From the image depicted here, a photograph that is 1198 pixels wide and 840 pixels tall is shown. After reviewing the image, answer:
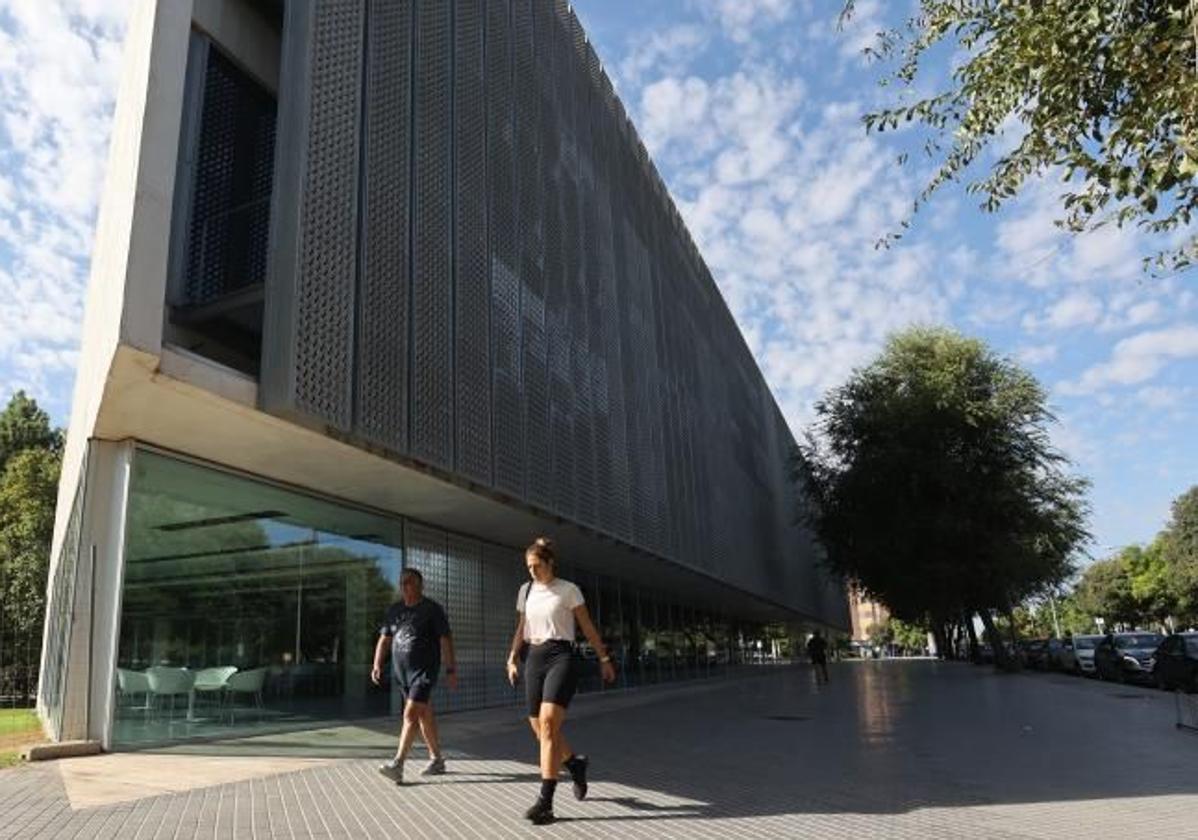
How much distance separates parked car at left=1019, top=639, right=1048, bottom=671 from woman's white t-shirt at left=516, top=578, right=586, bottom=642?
123 feet

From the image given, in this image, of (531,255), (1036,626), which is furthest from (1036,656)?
(1036,626)

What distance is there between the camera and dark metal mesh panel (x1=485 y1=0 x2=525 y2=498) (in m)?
14.1

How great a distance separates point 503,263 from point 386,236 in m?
3.76

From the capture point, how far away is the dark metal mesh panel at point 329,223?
9523 mm

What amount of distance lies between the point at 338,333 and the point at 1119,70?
7.76m

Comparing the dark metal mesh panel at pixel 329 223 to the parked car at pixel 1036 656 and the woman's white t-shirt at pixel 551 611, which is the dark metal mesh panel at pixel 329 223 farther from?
the parked car at pixel 1036 656

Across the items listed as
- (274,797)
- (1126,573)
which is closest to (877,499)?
(274,797)

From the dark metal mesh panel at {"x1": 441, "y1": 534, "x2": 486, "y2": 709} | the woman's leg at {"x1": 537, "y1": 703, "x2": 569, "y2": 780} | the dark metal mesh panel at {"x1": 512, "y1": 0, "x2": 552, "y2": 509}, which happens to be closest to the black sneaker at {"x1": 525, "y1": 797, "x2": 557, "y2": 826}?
the woman's leg at {"x1": 537, "y1": 703, "x2": 569, "y2": 780}

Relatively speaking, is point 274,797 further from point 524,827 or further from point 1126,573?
point 1126,573

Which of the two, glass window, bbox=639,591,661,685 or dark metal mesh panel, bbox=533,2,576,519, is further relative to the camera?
glass window, bbox=639,591,661,685

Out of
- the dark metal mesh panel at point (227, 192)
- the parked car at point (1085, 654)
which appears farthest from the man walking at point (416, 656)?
the parked car at point (1085, 654)

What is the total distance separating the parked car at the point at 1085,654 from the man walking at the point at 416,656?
29.7m

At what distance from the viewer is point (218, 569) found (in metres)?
11.0

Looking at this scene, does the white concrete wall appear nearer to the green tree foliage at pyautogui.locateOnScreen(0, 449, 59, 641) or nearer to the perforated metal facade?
the perforated metal facade
